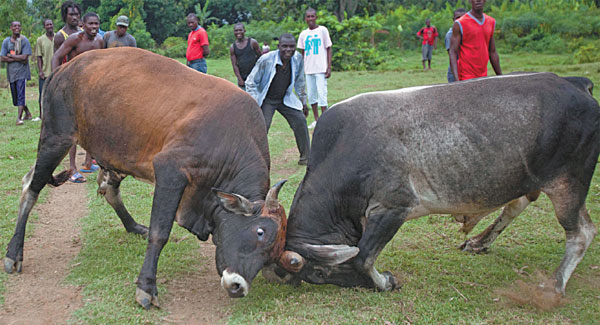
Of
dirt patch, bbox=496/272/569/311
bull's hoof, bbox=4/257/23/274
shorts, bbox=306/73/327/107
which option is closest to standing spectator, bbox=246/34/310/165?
shorts, bbox=306/73/327/107

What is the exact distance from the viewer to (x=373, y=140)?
4.81 m

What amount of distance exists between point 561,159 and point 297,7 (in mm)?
26579

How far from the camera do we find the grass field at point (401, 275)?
4.54m

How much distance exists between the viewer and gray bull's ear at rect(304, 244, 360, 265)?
15.3 ft

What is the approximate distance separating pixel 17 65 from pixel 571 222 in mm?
11581

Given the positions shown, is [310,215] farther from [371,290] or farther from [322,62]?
[322,62]

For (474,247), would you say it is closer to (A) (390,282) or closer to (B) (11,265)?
(A) (390,282)

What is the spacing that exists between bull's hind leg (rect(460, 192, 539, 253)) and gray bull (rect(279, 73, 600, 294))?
2.17 ft

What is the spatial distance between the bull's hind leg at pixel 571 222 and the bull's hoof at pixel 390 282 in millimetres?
1273

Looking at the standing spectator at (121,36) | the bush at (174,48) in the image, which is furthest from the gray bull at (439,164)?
the bush at (174,48)

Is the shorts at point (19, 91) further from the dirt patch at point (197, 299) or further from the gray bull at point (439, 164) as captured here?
the gray bull at point (439, 164)

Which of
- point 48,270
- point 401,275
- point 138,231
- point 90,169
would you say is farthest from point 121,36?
point 401,275

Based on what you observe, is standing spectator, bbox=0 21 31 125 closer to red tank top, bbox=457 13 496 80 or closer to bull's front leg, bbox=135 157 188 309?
bull's front leg, bbox=135 157 188 309

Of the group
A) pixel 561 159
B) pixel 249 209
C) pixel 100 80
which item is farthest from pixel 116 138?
pixel 561 159
